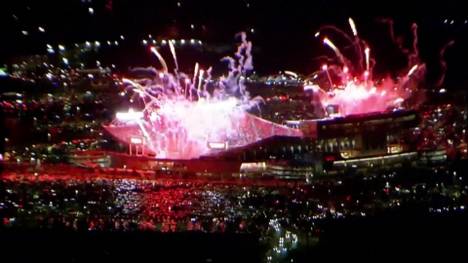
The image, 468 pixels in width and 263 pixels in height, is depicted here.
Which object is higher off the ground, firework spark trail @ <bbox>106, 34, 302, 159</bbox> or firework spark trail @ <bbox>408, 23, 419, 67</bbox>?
firework spark trail @ <bbox>408, 23, 419, 67</bbox>

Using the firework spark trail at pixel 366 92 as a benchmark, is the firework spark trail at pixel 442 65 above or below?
above

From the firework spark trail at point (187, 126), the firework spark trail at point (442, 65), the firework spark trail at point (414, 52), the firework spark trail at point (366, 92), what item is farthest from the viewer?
the firework spark trail at point (442, 65)

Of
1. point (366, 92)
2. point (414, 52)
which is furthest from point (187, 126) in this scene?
point (414, 52)

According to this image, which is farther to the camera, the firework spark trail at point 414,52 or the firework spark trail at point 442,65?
the firework spark trail at point 442,65

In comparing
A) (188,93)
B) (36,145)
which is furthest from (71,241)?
(188,93)

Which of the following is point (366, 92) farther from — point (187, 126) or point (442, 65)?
point (442, 65)

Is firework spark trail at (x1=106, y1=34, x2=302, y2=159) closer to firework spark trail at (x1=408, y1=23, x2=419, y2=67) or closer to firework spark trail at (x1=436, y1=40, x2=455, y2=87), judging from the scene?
firework spark trail at (x1=408, y1=23, x2=419, y2=67)

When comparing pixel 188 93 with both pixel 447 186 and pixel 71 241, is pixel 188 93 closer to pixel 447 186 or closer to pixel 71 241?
pixel 447 186

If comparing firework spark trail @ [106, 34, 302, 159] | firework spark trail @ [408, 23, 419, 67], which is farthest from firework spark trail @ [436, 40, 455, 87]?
firework spark trail @ [106, 34, 302, 159]

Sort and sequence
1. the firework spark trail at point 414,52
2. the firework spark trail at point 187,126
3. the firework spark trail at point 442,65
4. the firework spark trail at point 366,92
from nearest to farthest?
the firework spark trail at point 187,126 → the firework spark trail at point 366,92 → the firework spark trail at point 414,52 → the firework spark trail at point 442,65

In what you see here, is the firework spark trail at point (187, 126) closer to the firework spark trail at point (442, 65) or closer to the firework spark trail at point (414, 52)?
the firework spark trail at point (414, 52)

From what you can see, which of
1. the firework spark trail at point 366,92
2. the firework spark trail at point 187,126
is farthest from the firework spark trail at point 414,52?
the firework spark trail at point 187,126
